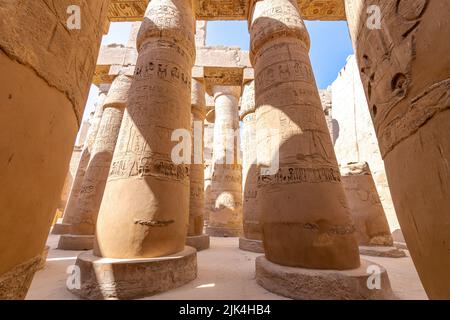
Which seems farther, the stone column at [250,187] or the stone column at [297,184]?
the stone column at [250,187]

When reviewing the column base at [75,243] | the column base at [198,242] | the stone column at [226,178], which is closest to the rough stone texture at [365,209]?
the column base at [198,242]

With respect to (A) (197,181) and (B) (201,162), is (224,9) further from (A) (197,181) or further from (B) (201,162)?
(A) (197,181)

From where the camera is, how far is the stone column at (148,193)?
102 inches

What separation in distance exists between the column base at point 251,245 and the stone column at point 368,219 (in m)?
2.35

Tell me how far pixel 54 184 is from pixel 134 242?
166 cm

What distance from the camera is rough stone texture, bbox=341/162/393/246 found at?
536 cm

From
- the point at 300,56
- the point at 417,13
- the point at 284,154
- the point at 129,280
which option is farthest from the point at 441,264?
the point at 300,56

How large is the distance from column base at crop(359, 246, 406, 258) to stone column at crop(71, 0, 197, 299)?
427cm

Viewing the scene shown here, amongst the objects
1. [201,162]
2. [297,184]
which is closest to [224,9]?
[201,162]

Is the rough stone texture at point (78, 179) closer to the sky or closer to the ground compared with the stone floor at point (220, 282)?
closer to the sky

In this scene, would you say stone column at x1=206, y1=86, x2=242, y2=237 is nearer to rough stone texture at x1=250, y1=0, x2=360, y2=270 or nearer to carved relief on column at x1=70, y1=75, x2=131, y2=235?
carved relief on column at x1=70, y1=75, x2=131, y2=235

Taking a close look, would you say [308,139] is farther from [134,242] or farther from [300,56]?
[134,242]

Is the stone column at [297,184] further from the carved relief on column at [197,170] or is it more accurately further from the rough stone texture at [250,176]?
the carved relief on column at [197,170]

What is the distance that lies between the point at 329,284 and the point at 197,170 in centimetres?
523
